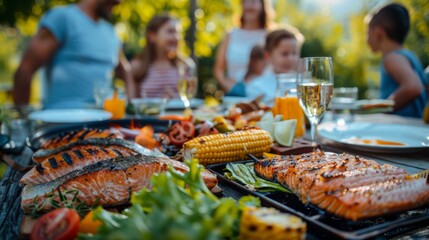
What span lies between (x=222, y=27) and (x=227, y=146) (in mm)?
10794

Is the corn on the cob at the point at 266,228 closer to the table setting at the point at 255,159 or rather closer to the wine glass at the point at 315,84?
the table setting at the point at 255,159

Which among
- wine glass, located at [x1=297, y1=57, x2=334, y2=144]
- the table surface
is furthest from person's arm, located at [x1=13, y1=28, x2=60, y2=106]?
wine glass, located at [x1=297, y1=57, x2=334, y2=144]

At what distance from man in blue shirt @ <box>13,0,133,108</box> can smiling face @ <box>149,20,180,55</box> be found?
0.89 m

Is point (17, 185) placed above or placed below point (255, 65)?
below

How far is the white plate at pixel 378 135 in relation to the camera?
7.36 feet

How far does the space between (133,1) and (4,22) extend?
3.08 meters

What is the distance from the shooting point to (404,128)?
2.66m

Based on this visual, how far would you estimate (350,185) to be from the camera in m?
1.37

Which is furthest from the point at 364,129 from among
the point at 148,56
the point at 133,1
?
the point at 133,1

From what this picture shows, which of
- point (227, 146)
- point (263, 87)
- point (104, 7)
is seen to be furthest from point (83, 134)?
point (104, 7)

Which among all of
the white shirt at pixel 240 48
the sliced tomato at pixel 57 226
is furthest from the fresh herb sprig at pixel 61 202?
the white shirt at pixel 240 48

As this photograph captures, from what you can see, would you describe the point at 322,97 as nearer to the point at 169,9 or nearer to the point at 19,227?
the point at 19,227

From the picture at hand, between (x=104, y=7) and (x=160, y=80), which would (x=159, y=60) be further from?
(x=104, y=7)

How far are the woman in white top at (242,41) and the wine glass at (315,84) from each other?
4568 millimetres
